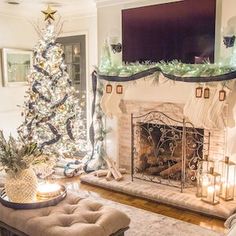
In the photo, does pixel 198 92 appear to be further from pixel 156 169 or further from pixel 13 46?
pixel 13 46

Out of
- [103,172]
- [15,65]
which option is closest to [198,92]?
[103,172]

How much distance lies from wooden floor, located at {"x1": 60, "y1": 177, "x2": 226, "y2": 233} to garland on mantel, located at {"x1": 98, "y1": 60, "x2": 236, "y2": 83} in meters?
1.53

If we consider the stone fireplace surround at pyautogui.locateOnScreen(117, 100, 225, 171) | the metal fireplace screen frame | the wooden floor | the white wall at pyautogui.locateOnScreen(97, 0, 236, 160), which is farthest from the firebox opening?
the wooden floor

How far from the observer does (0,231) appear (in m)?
2.99

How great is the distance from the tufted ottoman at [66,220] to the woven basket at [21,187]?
0.12 m

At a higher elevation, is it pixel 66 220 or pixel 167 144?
pixel 167 144

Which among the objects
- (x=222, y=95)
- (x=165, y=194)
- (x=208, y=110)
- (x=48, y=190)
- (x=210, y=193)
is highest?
(x=222, y=95)

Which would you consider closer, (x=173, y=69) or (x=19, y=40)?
(x=173, y=69)

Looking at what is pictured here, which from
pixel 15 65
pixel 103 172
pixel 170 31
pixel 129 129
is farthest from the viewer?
pixel 15 65

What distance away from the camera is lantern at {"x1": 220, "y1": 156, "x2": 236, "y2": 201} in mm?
3771

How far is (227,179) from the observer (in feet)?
Answer: 12.4

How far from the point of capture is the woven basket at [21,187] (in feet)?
9.39

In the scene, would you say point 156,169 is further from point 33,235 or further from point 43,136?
point 33,235

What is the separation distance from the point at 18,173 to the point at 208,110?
222 cm
